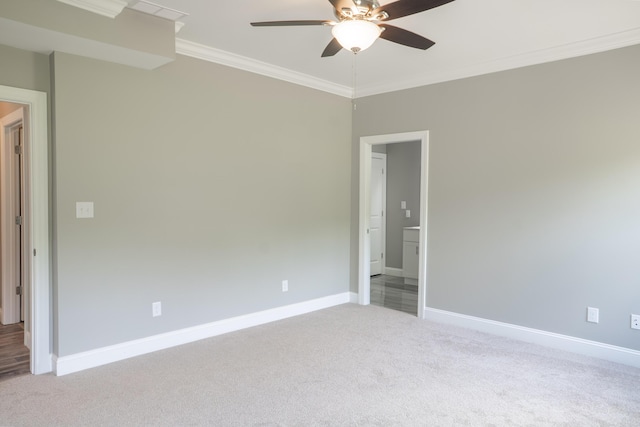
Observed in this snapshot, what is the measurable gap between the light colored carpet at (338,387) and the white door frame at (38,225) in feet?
0.86

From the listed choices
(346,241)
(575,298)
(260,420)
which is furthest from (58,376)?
(575,298)

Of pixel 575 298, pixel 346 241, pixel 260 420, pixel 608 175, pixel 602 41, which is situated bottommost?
pixel 260 420

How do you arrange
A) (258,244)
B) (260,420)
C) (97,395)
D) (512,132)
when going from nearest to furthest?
(260,420) → (97,395) → (512,132) → (258,244)

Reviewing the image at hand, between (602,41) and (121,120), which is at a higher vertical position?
(602,41)

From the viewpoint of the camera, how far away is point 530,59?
12.5 ft

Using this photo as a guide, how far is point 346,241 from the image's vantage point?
210 inches

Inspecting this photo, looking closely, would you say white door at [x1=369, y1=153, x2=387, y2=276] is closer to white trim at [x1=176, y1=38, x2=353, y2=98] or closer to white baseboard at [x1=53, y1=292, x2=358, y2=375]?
white trim at [x1=176, y1=38, x2=353, y2=98]

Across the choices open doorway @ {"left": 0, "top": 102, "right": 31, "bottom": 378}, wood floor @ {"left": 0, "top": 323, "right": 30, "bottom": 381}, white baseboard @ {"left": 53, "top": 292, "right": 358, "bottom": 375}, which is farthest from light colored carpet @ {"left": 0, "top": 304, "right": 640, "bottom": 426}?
open doorway @ {"left": 0, "top": 102, "right": 31, "bottom": 378}

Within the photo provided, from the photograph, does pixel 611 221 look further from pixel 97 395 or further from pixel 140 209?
pixel 97 395

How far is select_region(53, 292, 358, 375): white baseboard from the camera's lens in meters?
3.19

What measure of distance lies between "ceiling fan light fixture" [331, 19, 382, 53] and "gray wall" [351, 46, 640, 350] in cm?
219

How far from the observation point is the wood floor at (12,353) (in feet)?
10.5

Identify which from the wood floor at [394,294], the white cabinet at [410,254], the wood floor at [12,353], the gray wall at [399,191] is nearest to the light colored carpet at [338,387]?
the wood floor at [12,353]

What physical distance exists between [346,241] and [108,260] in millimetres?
2824
